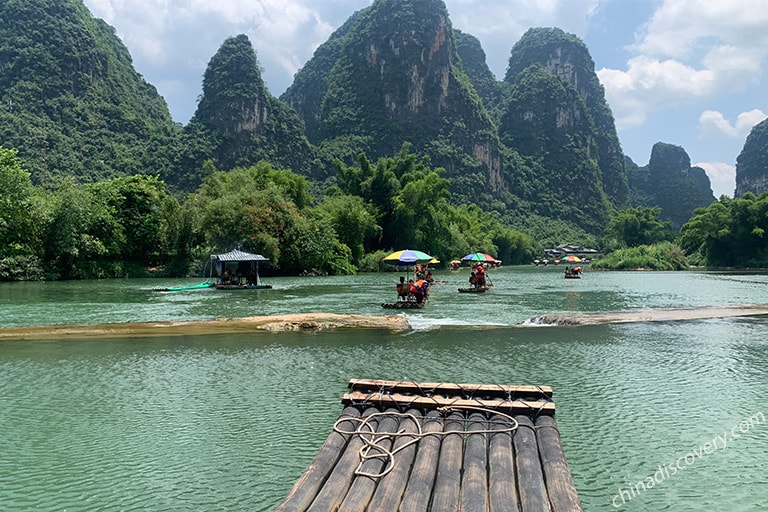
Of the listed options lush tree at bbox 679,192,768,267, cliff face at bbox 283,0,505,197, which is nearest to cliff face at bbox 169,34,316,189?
cliff face at bbox 283,0,505,197

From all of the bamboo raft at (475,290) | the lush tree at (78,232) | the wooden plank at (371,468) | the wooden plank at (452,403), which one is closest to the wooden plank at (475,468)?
the wooden plank at (452,403)

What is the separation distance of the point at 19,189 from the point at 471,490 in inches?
1494

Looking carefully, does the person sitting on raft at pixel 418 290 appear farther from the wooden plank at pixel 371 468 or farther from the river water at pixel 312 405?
the wooden plank at pixel 371 468

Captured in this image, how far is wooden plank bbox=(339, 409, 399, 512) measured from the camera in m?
3.59

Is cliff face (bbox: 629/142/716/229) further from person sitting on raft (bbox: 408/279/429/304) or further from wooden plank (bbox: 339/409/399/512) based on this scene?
wooden plank (bbox: 339/409/399/512)

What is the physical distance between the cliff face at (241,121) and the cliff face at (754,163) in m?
110

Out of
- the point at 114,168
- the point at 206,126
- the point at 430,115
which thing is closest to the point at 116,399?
the point at 114,168

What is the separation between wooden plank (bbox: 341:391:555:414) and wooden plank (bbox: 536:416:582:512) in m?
0.13

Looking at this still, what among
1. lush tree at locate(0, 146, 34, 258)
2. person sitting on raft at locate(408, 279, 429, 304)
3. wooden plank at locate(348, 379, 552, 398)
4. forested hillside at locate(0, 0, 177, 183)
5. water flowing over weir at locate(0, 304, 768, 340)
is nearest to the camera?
wooden plank at locate(348, 379, 552, 398)

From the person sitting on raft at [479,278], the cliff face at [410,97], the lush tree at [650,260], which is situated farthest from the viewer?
the cliff face at [410,97]

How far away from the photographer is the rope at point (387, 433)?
416 cm

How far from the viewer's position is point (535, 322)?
1628cm

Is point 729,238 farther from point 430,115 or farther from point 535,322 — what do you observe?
point 430,115

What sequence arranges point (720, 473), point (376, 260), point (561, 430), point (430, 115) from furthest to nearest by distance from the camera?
point (430, 115)
point (376, 260)
point (561, 430)
point (720, 473)
